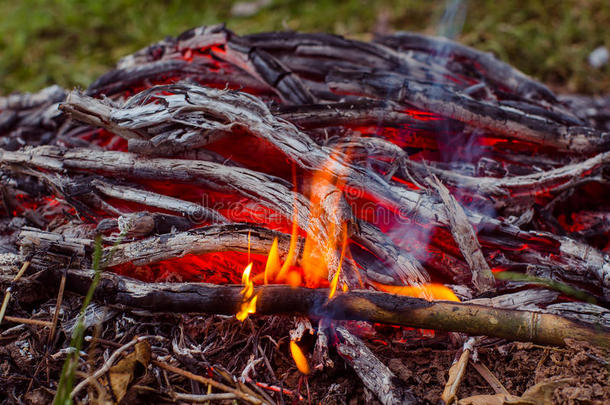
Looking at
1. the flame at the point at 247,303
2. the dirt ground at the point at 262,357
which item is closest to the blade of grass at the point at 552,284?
the dirt ground at the point at 262,357

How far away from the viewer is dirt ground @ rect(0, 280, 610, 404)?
6.79 ft

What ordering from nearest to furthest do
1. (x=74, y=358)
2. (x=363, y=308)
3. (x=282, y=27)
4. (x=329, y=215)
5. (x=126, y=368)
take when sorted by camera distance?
(x=74, y=358)
(x=126, y=368)
(x=363, y=308)
(x=329, y=215)
(x=282, y=27)

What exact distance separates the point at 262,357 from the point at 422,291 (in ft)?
2.97

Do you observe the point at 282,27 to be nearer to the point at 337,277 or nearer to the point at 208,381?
the point at 337,277

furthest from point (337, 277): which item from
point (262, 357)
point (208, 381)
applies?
point (208, 381)

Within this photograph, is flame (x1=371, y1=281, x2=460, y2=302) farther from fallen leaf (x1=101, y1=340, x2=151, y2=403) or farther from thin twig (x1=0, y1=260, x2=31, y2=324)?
thin twig (x1=0, y1=260, x2=31, y2=324)

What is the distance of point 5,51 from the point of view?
20.7ft

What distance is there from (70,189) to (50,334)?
92cm

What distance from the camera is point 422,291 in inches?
96.1

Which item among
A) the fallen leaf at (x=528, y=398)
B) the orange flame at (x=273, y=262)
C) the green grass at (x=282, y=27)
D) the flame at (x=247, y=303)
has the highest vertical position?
the green grass at (x=282, y=27)

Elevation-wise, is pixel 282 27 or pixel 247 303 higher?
pixel 282 27

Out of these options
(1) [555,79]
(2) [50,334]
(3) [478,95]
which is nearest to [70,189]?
(2) [50,334]

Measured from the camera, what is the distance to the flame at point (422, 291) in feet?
7.99

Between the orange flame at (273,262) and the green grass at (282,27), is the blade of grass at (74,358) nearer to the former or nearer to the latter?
the orange flame at (273,262)
